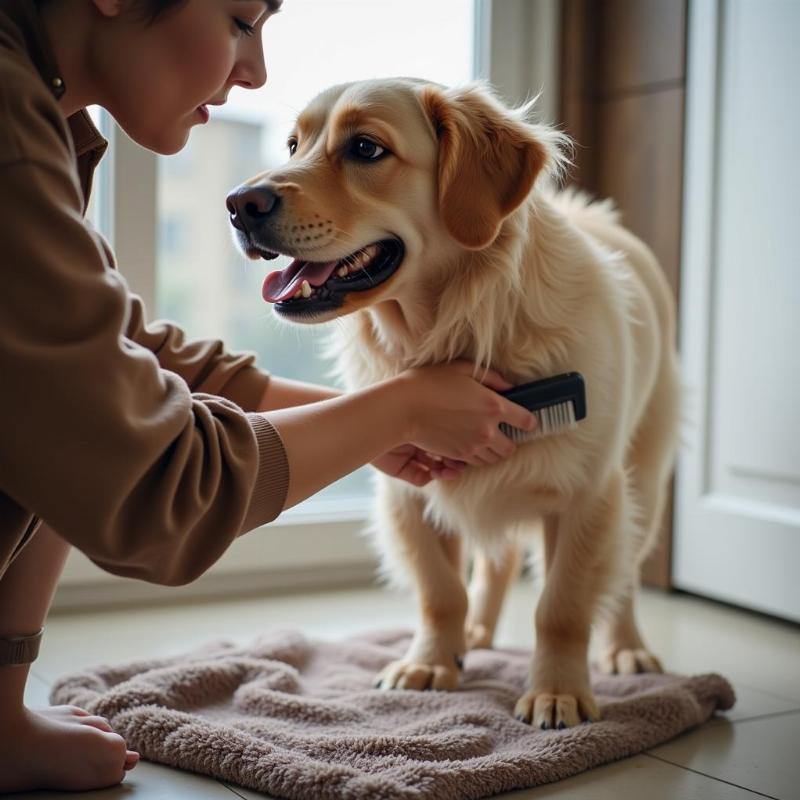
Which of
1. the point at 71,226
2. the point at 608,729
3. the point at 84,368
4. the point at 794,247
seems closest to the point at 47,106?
the point at 71,226

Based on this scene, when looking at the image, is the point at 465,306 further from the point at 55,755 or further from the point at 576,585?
the point at 55,755

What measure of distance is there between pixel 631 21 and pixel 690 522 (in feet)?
3.74

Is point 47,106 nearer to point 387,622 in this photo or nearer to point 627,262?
point 627,262

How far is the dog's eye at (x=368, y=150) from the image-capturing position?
138 cm

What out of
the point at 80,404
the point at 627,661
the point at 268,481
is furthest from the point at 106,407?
the point at 627,661

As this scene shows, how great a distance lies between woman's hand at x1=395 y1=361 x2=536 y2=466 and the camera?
1255 mm

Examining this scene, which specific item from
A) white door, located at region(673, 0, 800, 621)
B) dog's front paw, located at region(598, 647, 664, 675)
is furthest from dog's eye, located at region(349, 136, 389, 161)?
white door, located at region(673, 0, 800, 621)

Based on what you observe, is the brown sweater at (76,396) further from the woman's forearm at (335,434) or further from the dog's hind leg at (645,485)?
the dog's hind leg at (645,485)

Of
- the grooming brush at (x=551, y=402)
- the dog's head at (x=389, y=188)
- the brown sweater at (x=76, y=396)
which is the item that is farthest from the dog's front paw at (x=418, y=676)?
the brown sweater at (x=76, y=396)

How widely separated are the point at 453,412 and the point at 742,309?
109 cm

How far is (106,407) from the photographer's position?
86 cm

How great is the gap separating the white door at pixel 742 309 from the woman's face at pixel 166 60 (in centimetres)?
133

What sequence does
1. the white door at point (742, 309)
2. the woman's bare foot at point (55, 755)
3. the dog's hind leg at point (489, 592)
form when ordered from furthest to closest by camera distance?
the white door at point (742, 309) → the dog's hind leg at point (489, 592) → the woman's bare foot at point (55, 755)

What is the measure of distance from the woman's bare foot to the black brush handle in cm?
65
